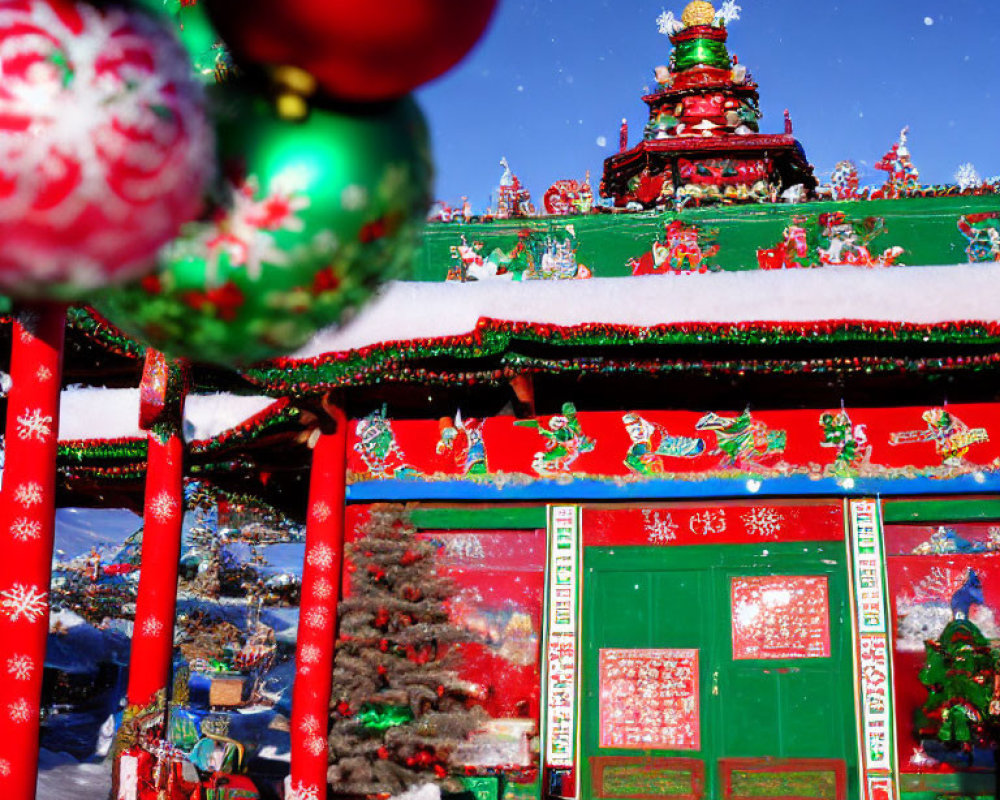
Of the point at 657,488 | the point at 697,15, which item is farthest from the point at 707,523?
the point at 697,15

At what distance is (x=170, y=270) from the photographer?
129 centimetres

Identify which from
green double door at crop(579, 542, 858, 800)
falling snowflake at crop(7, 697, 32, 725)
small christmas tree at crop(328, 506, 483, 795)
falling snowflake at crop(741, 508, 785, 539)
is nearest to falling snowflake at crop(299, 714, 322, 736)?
small christmas tree at crop(328, 506, 483, 795)

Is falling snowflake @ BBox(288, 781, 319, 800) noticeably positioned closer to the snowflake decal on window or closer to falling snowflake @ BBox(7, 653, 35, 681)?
the snowflake decal on window

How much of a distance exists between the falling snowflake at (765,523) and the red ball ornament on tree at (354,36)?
758 centimetres

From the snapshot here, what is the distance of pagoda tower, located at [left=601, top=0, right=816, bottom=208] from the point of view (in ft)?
56.7

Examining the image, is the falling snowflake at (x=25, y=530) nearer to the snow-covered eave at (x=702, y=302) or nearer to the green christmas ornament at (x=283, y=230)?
the snow-covered eave at (x=702, y=302)

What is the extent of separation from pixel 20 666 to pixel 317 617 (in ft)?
8.73

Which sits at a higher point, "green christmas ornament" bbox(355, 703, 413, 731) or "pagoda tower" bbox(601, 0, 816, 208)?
"pagoda tower" bbox(601, 0, 816, 208)

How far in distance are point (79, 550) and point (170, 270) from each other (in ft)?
59.2

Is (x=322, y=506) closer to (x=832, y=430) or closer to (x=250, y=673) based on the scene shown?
(x=832, y=430)

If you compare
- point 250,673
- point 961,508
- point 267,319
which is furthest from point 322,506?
point 250,673

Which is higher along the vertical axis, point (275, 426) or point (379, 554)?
point (275, 426)

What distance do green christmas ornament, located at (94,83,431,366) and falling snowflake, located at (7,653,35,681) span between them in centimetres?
521

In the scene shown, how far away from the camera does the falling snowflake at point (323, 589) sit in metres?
8.36
